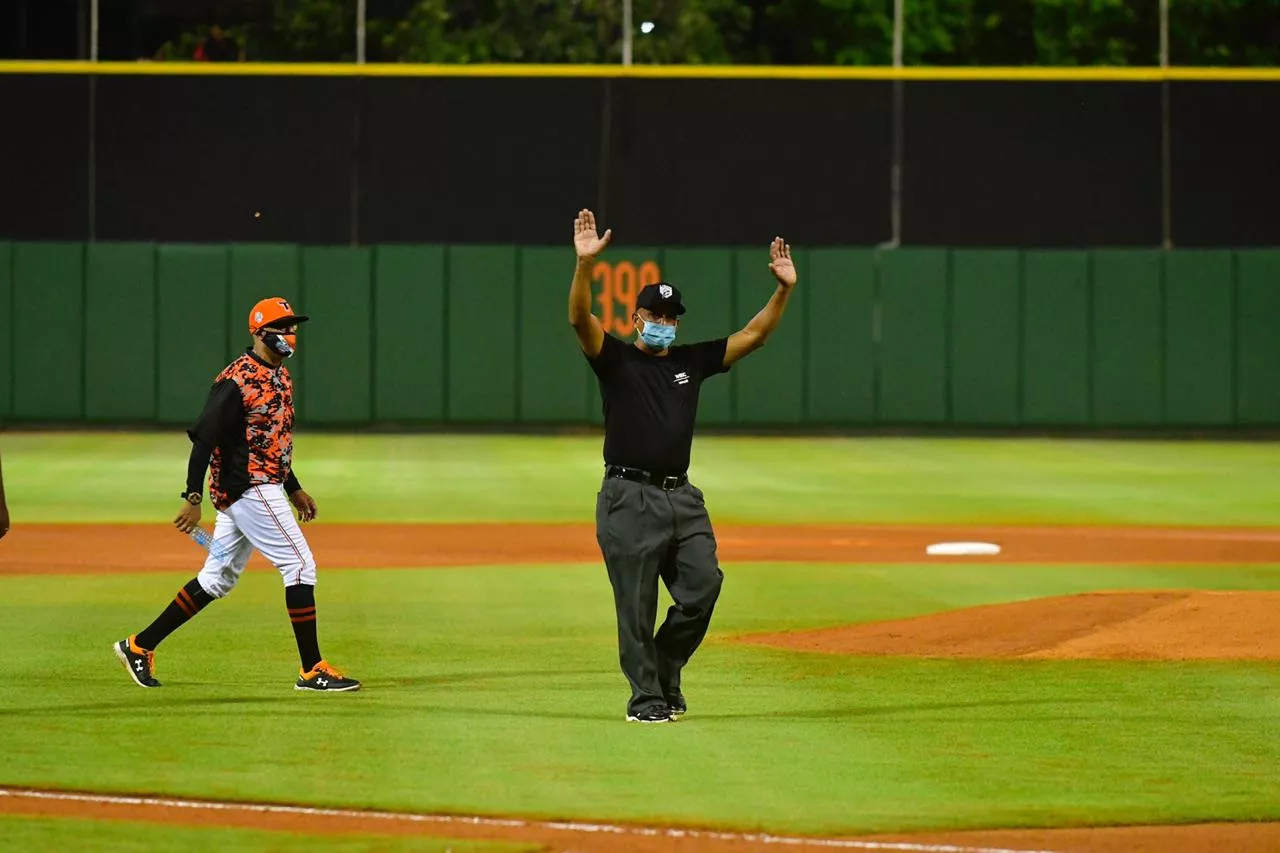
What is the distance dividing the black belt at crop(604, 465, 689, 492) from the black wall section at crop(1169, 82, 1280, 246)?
88.5 ft

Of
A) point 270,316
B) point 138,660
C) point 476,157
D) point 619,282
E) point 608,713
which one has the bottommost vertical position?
point 608,713

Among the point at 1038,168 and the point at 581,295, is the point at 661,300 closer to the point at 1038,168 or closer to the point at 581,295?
the point at 581,295

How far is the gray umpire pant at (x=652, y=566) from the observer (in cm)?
948

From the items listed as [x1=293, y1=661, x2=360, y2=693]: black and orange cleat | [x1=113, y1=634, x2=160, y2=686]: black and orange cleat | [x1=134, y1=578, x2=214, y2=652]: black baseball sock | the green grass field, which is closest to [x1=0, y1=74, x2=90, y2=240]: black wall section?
the green grass field

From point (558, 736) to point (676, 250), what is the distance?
25188mm

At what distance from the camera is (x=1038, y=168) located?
3519cm

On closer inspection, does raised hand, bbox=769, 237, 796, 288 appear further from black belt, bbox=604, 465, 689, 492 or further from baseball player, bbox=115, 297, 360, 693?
baseball player, bbox=115, 297, 360, 693

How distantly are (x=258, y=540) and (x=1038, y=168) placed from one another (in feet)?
86.7

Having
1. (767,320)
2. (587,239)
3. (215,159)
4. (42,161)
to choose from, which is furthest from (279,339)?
(42,161)

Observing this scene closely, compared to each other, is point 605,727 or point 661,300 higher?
point 661,300

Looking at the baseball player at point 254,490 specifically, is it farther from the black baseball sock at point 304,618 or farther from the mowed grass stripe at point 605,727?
the mowed grass stripe at point 605,727

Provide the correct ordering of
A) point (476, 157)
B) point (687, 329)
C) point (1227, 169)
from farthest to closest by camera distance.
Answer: point (1227, 169) < point (476, 157) < point (687, 329)

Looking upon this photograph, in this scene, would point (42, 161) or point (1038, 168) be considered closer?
point (42, 161)

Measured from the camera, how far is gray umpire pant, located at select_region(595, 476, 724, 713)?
9477mm
